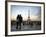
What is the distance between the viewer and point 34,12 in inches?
62.8

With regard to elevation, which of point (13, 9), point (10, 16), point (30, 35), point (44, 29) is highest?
point (13, 9)

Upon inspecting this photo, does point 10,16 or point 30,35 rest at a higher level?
point 10,16

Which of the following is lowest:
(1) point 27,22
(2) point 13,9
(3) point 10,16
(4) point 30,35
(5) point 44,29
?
(4) point 30,35

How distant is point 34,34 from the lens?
1.59 metres

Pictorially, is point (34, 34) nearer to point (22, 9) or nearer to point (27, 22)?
point (27, 22)

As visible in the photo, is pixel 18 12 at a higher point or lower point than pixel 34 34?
higher

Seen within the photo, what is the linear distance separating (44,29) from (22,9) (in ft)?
→ 1.88

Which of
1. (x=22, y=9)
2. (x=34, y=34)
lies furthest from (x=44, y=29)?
(x=22, y=9)
